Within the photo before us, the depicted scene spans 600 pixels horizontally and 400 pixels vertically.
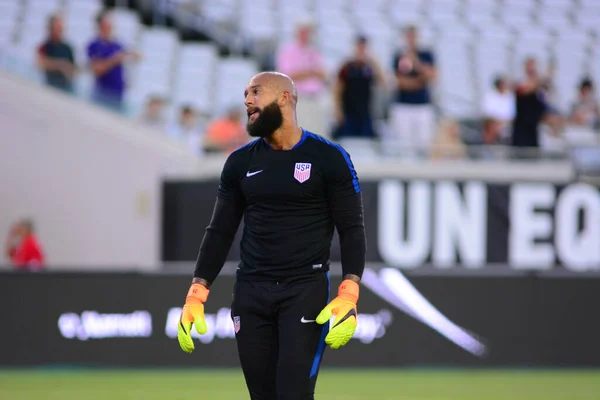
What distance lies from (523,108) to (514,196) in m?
1.42

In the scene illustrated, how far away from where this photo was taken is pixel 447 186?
1296cm

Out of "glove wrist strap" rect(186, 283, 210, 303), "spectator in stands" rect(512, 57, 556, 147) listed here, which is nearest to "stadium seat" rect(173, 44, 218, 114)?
"spectator in stands" rect(512, 57, 556, 147)

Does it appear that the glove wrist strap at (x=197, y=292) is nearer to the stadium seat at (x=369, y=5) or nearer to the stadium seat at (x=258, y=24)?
the stadium seat at (x=258, y=24)

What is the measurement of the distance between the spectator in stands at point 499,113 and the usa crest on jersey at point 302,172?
9244 millimetres

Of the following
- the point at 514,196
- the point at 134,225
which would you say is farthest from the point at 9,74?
the point at 514,196

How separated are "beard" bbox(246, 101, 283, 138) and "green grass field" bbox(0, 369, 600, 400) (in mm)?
4396

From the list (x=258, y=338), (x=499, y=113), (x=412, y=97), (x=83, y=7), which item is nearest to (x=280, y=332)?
(x=258, y=338)

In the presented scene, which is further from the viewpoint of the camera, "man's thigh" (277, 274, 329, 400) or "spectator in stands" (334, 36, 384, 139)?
"spectator in stands" (334, 36, 384, 139)

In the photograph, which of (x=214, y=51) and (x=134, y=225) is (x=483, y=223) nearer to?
(x=134, y=225)

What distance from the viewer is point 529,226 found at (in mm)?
Answer: 12922

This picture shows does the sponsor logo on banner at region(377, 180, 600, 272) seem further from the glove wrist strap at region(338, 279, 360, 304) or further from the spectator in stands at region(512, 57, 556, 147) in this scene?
the glove wrist strap at region(338, 279, 360, 304)

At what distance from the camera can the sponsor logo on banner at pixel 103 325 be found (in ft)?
35.9

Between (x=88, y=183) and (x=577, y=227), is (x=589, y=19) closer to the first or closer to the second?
(x=577, y=227)

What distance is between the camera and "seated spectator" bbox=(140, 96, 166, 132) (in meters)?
14.1
